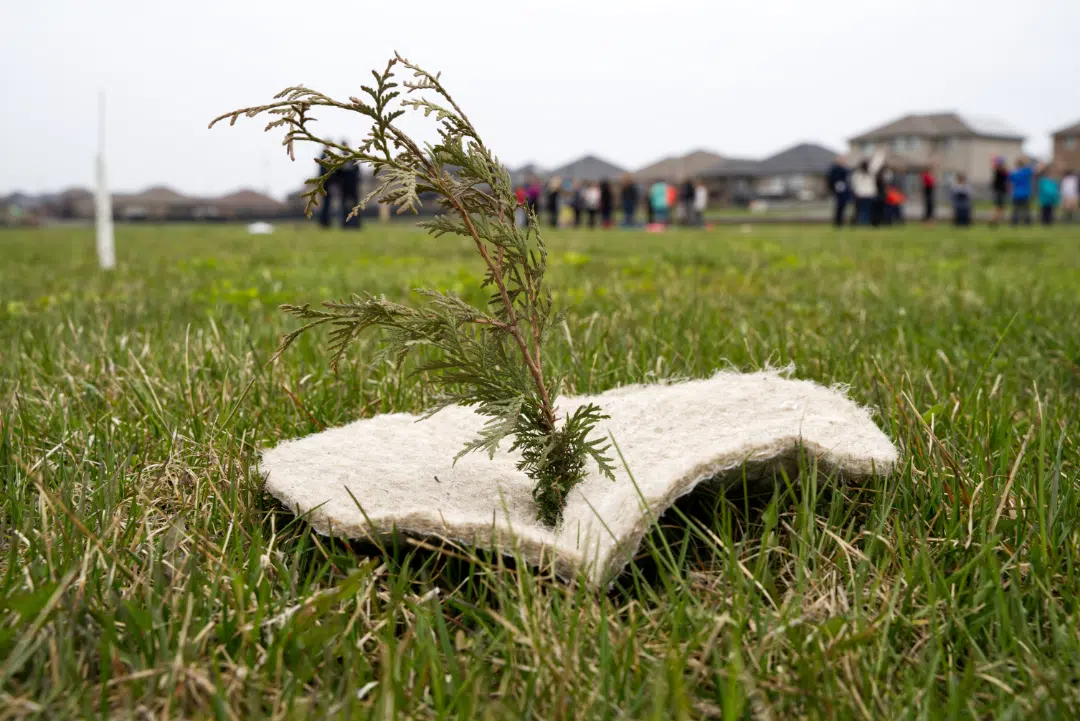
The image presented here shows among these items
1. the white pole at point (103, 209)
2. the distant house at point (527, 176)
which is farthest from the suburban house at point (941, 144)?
the white pole at point (103, 209)

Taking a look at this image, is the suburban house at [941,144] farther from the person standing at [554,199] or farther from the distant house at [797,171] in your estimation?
the person standing at [554,199]

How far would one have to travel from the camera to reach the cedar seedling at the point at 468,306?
4.93ft

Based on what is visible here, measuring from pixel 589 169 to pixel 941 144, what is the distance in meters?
39.4

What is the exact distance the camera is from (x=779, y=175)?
262ft

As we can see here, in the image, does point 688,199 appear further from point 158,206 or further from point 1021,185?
point 158,206

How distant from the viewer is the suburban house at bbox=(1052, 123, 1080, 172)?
263ft

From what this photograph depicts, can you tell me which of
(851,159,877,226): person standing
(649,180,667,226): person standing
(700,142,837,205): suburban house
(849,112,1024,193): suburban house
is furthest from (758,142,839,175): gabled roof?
(851,159,877,226): person standing

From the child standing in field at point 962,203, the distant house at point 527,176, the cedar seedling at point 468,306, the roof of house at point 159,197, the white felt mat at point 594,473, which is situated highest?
the roof of house at point 159,197

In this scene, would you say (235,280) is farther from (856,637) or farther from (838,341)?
(856,637)

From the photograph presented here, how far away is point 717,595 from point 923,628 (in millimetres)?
305

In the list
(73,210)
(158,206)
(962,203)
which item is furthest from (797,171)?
(73,210)

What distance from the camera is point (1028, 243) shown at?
12602 mm

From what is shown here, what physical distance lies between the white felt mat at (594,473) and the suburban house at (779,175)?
75176mm

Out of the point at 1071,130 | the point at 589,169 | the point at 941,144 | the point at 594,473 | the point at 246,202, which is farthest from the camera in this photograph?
the point at 246,202
